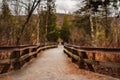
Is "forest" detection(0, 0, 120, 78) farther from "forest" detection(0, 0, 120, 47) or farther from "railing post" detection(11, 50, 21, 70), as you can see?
"railing post" detection(11, 50, 21, 70)

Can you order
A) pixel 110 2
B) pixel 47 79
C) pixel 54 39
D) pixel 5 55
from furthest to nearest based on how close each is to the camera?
pixel 54 39, pixel 110 2, pixel 5 55, pixel 47 79

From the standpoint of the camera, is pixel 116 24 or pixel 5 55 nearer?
pixel 5 55

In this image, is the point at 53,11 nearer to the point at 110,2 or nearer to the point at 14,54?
the point at 110,2

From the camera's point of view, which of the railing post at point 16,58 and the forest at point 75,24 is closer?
the railing post at point 16,58

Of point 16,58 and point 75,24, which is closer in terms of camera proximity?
point 16,58

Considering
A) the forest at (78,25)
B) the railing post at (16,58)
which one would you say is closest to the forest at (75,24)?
the forest at (78,25)

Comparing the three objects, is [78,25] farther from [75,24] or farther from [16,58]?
[16,58]

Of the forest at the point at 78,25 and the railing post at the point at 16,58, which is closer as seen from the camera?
the railing post at the point at 16,58

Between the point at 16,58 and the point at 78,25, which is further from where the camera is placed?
the point at 78,25

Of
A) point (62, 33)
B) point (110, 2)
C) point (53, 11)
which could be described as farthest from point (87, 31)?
point (62, 33)

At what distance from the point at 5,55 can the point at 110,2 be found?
30.3 ft

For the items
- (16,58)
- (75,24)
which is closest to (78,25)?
(75,24)

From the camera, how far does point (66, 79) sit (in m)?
7.31

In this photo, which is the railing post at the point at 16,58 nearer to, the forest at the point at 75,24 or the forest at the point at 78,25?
the forest at the point at 78,25
